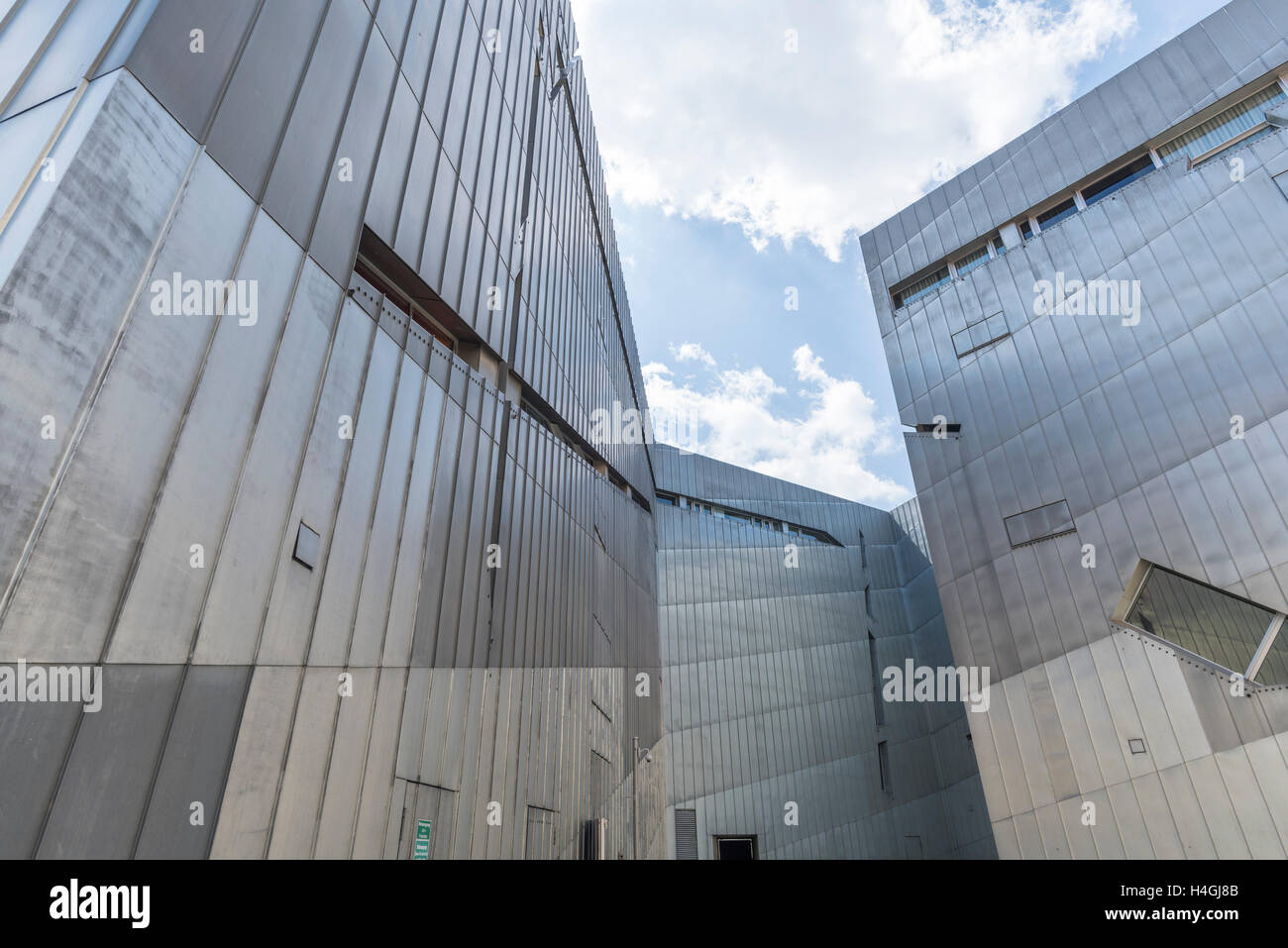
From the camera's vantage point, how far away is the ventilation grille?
17844 millimetres

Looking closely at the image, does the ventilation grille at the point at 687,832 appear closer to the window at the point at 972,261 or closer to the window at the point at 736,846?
the window at the point at 736,846

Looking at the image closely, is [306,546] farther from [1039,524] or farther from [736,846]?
[736,846]

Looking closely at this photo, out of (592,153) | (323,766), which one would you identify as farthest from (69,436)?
(592,153)

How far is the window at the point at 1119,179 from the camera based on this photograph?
39.4 feet

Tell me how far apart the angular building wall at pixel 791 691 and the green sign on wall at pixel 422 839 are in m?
13.2

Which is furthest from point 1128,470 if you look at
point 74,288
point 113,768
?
point 74,288

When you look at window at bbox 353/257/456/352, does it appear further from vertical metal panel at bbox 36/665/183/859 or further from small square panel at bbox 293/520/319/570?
vertical metal panel at bbox 36/665/183/859

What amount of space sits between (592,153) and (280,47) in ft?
41.0

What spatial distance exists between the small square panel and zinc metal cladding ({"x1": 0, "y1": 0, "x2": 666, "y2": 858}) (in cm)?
8

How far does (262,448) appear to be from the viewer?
4.61 metres

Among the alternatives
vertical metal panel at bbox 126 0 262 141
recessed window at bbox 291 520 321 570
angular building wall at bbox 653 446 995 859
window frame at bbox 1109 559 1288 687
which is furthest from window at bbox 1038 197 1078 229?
recessed window at bbox 291 520 321 570

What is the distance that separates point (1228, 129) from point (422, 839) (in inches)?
614

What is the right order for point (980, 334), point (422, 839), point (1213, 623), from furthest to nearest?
point (980, 334) < point (1213, 623) < point (422, 839)

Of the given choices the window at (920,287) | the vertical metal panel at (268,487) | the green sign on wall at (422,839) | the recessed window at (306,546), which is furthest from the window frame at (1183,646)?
the vertical metal panel at (268,487)
